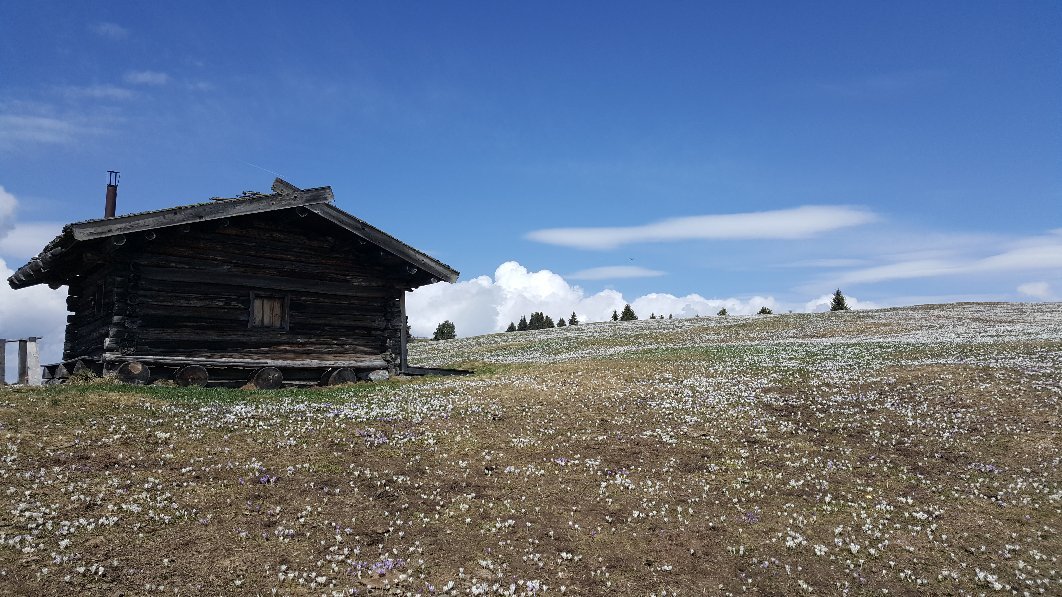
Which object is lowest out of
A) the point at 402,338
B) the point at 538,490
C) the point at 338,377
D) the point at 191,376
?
the point at 538,490

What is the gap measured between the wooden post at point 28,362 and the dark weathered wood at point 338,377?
415 inches

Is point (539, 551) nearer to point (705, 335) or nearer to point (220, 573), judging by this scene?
point (220, 573)

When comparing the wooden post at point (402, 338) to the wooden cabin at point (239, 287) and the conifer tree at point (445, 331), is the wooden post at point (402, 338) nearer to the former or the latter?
the wooden cabin at point (239, 287)

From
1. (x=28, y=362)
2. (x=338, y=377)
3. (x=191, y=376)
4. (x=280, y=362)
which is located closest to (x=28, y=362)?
(x=28, y=362)

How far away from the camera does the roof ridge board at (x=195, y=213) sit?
21.5 meters

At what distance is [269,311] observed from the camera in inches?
1029

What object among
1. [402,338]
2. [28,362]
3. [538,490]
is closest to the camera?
[538,490]

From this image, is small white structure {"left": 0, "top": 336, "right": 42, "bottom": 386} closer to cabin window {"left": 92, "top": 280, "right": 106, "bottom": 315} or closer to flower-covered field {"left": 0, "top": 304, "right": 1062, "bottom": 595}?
cabin window {"left": 92, "top": 280, "right": 106, "bottom": 315}

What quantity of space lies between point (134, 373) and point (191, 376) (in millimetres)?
1847

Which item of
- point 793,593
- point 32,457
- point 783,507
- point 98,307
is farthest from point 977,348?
point 98,307

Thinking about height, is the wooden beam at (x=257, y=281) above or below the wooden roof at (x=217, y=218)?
below

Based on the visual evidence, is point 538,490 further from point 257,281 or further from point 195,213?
point 195,213

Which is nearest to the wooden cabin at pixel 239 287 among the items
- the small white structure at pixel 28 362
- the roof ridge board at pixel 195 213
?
the roof ridge board at pixel 195 213

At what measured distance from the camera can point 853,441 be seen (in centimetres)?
1806
